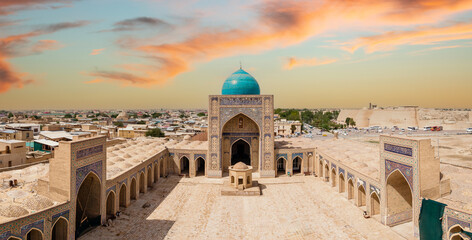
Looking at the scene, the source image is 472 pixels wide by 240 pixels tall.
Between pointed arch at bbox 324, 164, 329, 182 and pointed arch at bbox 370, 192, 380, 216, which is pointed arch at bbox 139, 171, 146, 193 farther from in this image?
pointed arch at bbox 370, 192, 380, 216

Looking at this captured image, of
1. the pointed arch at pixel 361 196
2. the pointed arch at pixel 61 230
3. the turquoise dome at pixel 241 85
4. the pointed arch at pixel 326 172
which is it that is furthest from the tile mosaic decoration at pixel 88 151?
the pointed arch at pixel 326 172

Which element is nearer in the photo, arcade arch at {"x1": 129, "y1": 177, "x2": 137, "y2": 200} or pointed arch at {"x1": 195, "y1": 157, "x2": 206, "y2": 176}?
arcade arch at {"x1": 129, "y1": 177, "x2": 137, "y2": 200}

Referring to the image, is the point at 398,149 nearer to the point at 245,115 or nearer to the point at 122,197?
the point at 245,115

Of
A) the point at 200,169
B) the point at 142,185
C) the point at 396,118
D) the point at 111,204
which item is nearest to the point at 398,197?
the point at 111,204

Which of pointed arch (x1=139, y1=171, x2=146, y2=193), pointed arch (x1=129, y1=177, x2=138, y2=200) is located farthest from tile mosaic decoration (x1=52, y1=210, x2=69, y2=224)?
pointed arch (x1=139, y1=171, x2=146, y2=193)

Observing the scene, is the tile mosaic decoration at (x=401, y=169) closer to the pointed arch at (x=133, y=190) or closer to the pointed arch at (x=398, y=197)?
the pointed arch at (x=398, y=197)
